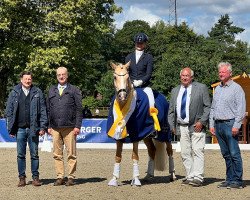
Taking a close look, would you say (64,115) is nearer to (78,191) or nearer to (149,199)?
(78,191)

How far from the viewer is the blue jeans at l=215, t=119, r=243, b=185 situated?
342 inches

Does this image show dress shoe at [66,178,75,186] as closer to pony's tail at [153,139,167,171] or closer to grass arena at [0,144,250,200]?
grass arena at [0,144,250,200]

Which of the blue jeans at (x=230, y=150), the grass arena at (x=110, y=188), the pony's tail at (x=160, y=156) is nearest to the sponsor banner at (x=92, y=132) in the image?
the grass arena at (x=110, y=188)

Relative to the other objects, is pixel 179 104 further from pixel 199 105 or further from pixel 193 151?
pixel 193 151

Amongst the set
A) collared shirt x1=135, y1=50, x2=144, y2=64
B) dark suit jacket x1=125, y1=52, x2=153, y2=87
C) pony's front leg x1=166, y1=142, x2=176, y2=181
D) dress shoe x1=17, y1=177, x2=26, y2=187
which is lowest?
dress shoe x1=17, y1=177, x2=26, y2=187

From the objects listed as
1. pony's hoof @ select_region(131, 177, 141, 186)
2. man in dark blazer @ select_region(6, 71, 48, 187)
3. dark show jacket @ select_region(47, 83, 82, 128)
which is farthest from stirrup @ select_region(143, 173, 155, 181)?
man in dark blazer @ select_region(6, 71, 48, 187)

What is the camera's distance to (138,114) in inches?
360

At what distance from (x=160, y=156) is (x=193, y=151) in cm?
120

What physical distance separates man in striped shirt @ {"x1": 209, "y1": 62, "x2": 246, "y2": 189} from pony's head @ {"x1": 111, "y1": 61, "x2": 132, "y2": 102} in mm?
1567

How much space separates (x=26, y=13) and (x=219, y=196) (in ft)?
78.0

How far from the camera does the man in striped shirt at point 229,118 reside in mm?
8602

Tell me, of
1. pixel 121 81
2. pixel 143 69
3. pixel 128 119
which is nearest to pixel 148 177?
pixel 128 119

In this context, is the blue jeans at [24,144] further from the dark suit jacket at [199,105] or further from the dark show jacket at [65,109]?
the dark suit jacket at [199,105]

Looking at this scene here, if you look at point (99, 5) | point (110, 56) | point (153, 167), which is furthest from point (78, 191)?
point (110, 56)
